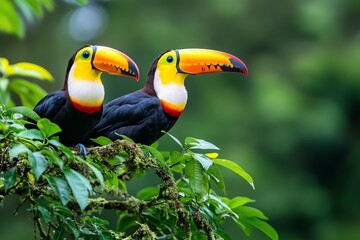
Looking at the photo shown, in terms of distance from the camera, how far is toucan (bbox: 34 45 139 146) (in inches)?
120

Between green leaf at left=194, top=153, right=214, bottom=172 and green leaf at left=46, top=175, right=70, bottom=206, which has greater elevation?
green leaf at left=46, top=175, right=70, bottom=206

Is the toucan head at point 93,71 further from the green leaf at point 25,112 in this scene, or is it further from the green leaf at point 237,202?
the green leaf at point 25,112

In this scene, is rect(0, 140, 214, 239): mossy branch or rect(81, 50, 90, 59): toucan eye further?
rect(81, 50, 90, 59): toucan eye

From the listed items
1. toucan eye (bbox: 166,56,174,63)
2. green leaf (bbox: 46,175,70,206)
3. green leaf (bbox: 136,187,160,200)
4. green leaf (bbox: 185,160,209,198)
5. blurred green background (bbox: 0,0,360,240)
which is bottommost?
blurred green background (bbox: 0,0,360,240)

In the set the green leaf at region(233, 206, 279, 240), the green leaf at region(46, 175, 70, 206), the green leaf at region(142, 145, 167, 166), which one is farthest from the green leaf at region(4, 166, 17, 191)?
the green leaf at region(233, 206, 279, 240)

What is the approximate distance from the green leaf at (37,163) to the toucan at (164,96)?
131cm

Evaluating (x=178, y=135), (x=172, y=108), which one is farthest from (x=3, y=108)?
(x=178, y=135)

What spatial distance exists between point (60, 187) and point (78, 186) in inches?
2.9

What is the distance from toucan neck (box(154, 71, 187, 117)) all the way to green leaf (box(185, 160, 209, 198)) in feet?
2.97

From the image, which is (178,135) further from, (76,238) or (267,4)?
(76,238)

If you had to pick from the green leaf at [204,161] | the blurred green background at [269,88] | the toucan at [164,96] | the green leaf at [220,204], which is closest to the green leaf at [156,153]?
the green leaf at [204,161]

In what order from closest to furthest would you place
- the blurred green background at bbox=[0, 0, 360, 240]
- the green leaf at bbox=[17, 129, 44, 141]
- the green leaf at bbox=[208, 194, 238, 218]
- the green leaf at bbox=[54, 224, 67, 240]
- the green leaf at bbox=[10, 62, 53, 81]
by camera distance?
the green leaf at bbox=[17, 129, 44, 141] < the green leaf at bbox=[54, 224, 67, 240] < the green leaf at bbox=[208, 194, 238, 218] < the green leaf at bbox=[10, 62, 53, 81] < the blurred green background at bbox=[0, 0, 360, 240]

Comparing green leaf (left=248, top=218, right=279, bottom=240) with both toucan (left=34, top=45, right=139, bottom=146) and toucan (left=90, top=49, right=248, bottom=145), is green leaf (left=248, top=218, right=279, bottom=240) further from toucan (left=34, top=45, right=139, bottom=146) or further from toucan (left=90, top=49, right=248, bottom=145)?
toucan (left=90, top=49, right=248, bottom=145)

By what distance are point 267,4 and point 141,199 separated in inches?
379
